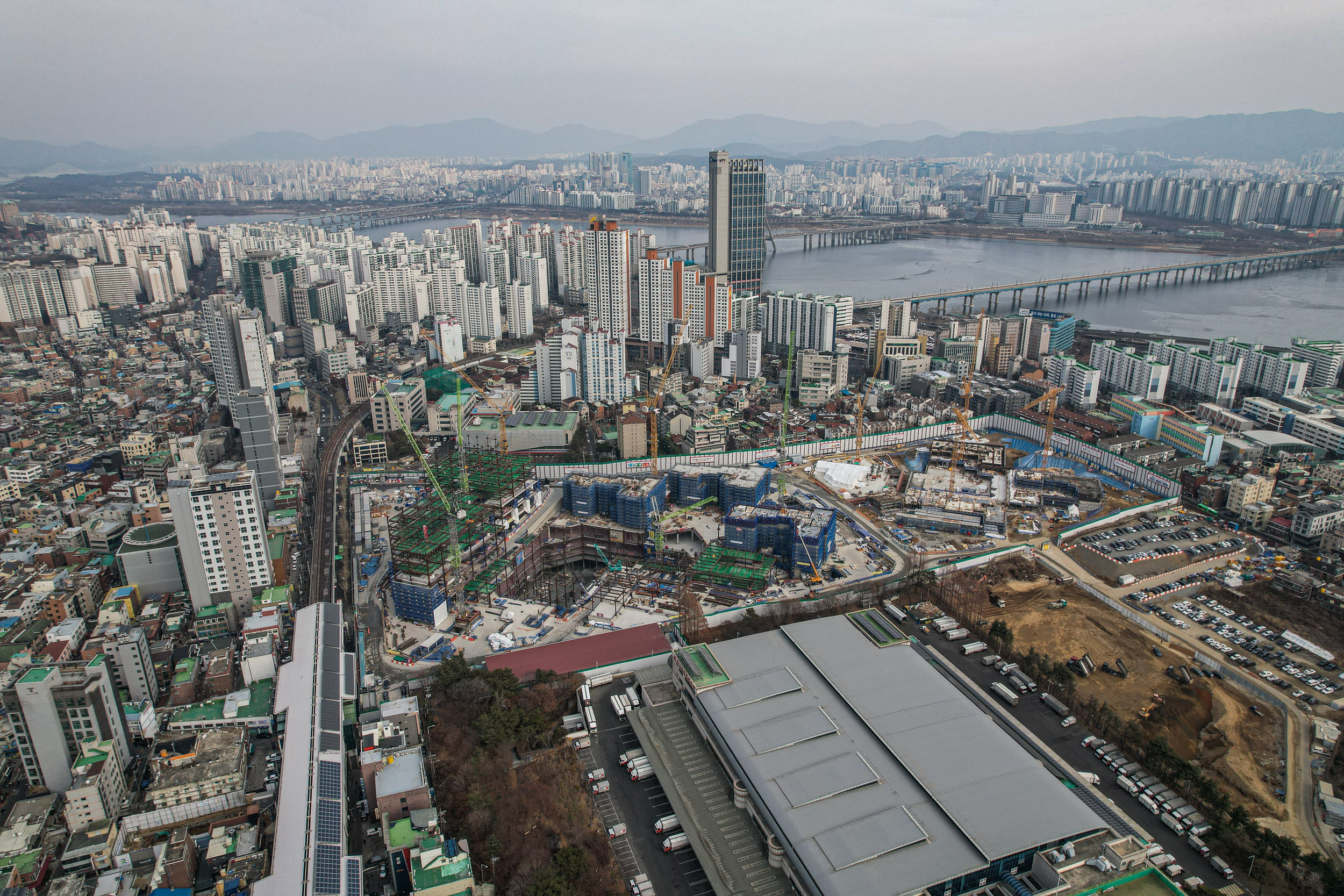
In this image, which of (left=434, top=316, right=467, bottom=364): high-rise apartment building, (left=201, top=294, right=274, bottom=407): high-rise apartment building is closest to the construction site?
(left=201, top=294, right=274, bottom=407): high-rise apartment building

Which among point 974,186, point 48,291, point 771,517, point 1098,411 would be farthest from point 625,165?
point 771,517

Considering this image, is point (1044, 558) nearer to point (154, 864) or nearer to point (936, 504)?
point (936, 504)

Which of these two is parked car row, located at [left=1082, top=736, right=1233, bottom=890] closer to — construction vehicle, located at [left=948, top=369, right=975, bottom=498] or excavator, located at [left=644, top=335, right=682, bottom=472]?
construction vehicle, located at [left=948, top=369, right=975, bottom=498]

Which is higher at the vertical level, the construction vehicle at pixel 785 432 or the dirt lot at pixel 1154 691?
the construction vehicle at pixel 785 432

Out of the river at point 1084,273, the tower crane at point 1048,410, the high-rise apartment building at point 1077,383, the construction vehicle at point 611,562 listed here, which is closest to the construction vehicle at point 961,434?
the tower crane at point 1048,410

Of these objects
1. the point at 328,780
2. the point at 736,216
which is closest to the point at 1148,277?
the point at 736,216

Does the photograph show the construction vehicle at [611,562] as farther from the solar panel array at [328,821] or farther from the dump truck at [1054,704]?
the dump truck at [1054,704]
